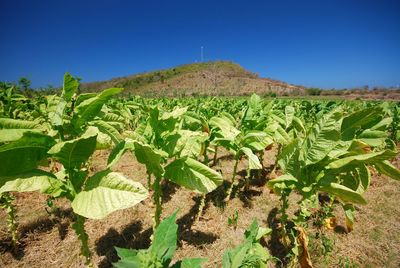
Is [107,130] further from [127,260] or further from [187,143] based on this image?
[127,260]

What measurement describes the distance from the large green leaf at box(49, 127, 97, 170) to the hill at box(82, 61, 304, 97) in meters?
48.6

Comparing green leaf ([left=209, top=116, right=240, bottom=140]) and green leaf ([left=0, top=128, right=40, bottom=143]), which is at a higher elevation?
green leaf ([left=0, top=128, right=40, bottom=143])

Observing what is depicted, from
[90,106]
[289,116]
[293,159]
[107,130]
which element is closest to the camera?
[90,106]

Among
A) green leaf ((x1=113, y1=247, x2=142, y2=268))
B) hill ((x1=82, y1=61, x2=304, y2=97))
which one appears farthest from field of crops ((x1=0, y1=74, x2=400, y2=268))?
hill ((x1=82, y1=61, x2=304, y2=97))

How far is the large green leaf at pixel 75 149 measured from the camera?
1.60 metres

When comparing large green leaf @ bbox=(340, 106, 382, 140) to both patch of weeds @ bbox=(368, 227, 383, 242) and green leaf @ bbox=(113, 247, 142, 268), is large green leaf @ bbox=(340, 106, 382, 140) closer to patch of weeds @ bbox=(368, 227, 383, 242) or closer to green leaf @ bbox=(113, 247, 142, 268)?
patch of weeds @ bbox=(368, 227, 383, 242)

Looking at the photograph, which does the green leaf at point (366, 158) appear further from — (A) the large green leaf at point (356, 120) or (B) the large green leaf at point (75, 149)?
(B) the large green leaf at point (75, 149)

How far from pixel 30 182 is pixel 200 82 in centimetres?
5762

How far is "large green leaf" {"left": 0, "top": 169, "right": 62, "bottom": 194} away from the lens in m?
1.71

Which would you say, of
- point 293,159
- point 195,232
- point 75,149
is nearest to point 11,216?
point 75,149

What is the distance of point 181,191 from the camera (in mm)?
4578

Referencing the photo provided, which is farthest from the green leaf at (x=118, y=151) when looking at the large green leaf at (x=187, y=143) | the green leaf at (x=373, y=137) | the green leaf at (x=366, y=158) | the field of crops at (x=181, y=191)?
the green leaf at (x=373, y=137)

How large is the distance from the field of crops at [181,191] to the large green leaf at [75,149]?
0.4 inches

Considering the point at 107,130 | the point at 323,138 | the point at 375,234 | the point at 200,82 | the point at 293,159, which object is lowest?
the point at 375,234
